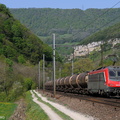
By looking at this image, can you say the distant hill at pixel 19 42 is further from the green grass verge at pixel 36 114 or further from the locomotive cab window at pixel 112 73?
the green grass verge at pixel 36 114

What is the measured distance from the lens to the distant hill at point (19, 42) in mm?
130000

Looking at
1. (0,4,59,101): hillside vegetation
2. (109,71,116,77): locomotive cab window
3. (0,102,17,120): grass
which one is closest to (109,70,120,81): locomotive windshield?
(109,71,116,77): locomotive cab window

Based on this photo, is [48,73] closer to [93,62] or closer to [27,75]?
[27,75]

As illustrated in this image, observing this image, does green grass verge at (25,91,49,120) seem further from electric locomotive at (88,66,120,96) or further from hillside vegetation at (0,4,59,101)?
hillside vegetation at (0,4,59,101)

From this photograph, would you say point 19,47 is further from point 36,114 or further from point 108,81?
point 36,114

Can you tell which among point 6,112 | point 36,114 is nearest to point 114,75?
point 36,114

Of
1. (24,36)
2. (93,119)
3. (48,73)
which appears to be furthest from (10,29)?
(93,119)

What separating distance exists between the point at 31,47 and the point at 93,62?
45596 mm

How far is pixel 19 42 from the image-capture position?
138 metres

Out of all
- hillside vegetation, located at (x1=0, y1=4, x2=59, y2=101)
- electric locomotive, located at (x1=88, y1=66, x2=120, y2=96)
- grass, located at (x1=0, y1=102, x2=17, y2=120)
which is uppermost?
hillside vegetation, located at (x1=0, y1=4, x2=59, y2=101)

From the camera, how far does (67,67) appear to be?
103938 millimetres

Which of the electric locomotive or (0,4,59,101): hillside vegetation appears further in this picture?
(0,4,59,101): hillside vegetation

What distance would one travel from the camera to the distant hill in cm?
13000

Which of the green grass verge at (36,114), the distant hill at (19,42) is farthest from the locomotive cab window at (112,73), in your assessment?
the distant hill at (19,42)
